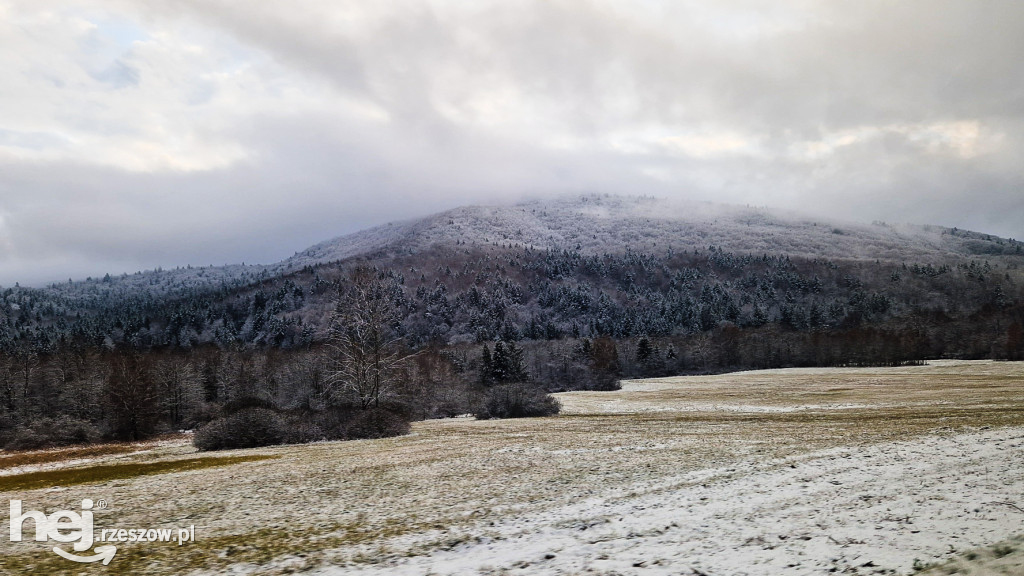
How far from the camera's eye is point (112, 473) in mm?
28078

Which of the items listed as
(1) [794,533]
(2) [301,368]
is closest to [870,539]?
(1) [794,533]

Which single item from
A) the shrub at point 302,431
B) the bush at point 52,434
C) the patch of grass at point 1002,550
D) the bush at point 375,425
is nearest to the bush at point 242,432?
the shrub at point 302,431

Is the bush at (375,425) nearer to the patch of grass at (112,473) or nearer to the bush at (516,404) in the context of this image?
the patch of grass at (112,473)

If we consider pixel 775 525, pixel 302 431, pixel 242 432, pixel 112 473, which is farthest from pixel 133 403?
pixel 775 525

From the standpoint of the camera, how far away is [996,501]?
41.5 feet

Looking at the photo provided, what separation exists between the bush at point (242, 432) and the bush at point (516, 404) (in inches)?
861

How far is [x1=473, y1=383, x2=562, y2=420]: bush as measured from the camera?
56438mm

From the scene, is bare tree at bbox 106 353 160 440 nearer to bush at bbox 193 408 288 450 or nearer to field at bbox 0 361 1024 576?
bush at bbox 193 408 288 450

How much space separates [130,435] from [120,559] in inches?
2586

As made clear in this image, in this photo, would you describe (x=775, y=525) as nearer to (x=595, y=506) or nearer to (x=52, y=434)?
(x=595, y=506)

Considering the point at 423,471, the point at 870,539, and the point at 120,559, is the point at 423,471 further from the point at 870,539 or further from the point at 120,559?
the point at 870,539

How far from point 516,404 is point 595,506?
41.7 m

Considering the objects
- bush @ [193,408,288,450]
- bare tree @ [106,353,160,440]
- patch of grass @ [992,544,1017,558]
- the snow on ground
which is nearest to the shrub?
bush @ [193,408,288,450]

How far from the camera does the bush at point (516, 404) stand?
56.4m
